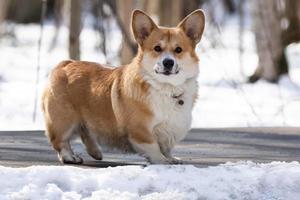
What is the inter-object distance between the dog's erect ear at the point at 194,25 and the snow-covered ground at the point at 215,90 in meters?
5.41

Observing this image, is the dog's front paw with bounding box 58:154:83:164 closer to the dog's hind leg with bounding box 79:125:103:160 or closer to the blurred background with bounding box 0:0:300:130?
the dog's hind leg with bounding box 79:125:103:160

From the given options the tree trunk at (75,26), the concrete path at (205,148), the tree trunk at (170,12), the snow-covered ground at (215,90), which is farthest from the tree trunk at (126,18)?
the concrete path at (205,148)

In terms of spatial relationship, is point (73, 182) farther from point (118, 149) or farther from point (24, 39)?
point (24, 39)

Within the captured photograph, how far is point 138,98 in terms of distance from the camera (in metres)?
8.24

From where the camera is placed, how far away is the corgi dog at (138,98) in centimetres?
818

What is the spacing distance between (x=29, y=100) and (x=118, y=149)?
10.6m

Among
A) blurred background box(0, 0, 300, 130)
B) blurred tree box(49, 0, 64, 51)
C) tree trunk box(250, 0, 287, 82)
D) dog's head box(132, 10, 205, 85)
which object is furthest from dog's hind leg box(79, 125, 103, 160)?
blurred tree box(49, 0, 64, 51)

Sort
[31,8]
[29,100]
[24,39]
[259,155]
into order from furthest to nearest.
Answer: [31,8], [24,39], [29,100], [259,155]

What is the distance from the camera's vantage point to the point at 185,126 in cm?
827

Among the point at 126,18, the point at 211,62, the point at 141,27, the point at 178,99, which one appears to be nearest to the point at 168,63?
the point at 178,99

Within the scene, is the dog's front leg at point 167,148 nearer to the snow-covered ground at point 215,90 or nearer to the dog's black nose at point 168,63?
the dog's black nose at point 168,63

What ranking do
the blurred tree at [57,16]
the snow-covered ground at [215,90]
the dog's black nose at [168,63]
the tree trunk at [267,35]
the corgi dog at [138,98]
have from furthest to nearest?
1. the blurred tree at [57,16]
2. the tree trunk at [267,35]
3. the snow-covered ground at [215,90]
4. the corgi dog at [138,98]
5. the dog's black nose at [168,63]

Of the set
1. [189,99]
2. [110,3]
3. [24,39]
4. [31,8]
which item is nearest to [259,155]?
[189,99]

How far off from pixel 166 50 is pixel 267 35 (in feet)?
41.4
